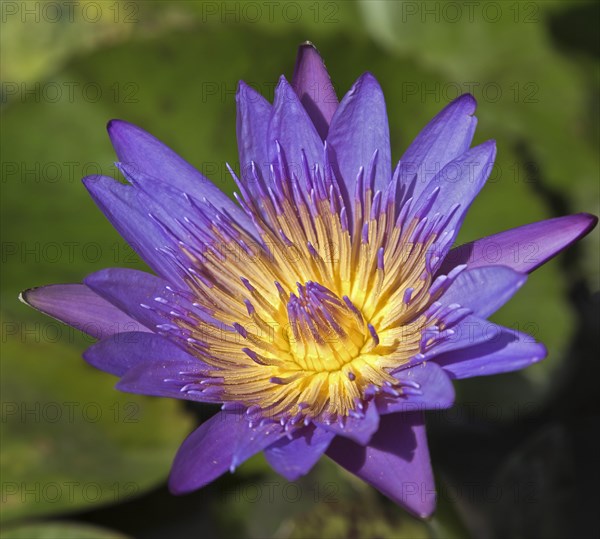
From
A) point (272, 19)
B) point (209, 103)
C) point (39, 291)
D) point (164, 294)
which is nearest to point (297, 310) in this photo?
point (164, 294)

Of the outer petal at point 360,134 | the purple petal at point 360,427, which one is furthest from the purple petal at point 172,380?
the outer petal at point 360,134

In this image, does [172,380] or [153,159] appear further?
[153,159]

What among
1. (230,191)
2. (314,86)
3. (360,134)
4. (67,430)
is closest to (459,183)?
(360,134)

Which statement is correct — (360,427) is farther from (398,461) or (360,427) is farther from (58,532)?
(58,532)

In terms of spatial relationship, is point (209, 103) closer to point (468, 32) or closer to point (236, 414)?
point (468, 32)

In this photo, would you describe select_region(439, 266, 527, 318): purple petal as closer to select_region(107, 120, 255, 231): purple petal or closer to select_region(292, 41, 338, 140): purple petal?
select_region(292, 41, 338, 140): purple petal

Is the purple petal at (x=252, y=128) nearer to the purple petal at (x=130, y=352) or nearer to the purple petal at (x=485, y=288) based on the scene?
the purple petal at (x=130, y=352)
